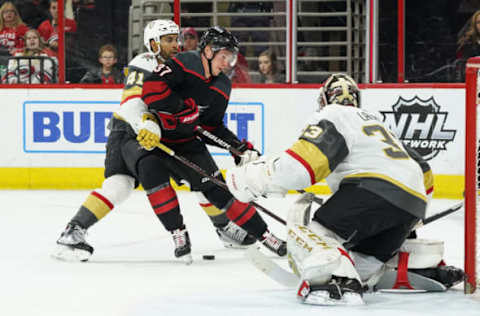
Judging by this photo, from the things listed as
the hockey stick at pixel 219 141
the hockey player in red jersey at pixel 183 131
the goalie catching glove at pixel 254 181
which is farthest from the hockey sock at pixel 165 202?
the goalie catching glove at pixel 254 181

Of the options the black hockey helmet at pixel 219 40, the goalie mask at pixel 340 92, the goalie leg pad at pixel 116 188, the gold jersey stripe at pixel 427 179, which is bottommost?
the goalie leg pad at pixel 116 188

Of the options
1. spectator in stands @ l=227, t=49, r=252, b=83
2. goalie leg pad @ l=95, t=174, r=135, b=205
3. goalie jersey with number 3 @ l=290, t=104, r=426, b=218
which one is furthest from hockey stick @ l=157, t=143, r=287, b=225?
spectator in stands @ l=227, t=49, r=252, b=83

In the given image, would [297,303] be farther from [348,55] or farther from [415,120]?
[348,55]

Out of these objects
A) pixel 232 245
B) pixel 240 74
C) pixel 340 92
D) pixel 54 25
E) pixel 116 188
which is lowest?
pixel 232 245

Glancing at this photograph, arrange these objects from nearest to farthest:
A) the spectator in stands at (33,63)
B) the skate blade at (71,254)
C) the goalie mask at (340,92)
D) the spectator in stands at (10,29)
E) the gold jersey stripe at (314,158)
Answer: the gold jersey stripe at (314,158)
the goalie mask at (340,92)
the skate blade at (71,254)
the spectator in stands at (33,63)
the spectator in stands at (10,29)

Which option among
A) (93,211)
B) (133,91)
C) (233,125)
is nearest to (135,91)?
(133,91)

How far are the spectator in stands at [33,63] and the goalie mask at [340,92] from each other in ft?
12.4

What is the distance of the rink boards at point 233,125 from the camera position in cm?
580

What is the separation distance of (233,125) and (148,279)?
289 centimetres

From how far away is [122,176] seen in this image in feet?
12.4

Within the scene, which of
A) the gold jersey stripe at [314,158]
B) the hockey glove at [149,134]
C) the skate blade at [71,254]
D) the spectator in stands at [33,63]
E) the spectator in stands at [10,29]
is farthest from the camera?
the spectator in stands at [10,29]

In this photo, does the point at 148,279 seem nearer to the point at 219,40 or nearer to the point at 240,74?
the point at 219,40

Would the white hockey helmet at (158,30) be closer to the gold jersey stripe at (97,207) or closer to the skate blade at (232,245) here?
the gold jersey stripe at (97,207)

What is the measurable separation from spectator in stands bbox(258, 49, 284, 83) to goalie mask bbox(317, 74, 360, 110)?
10.8 ft
